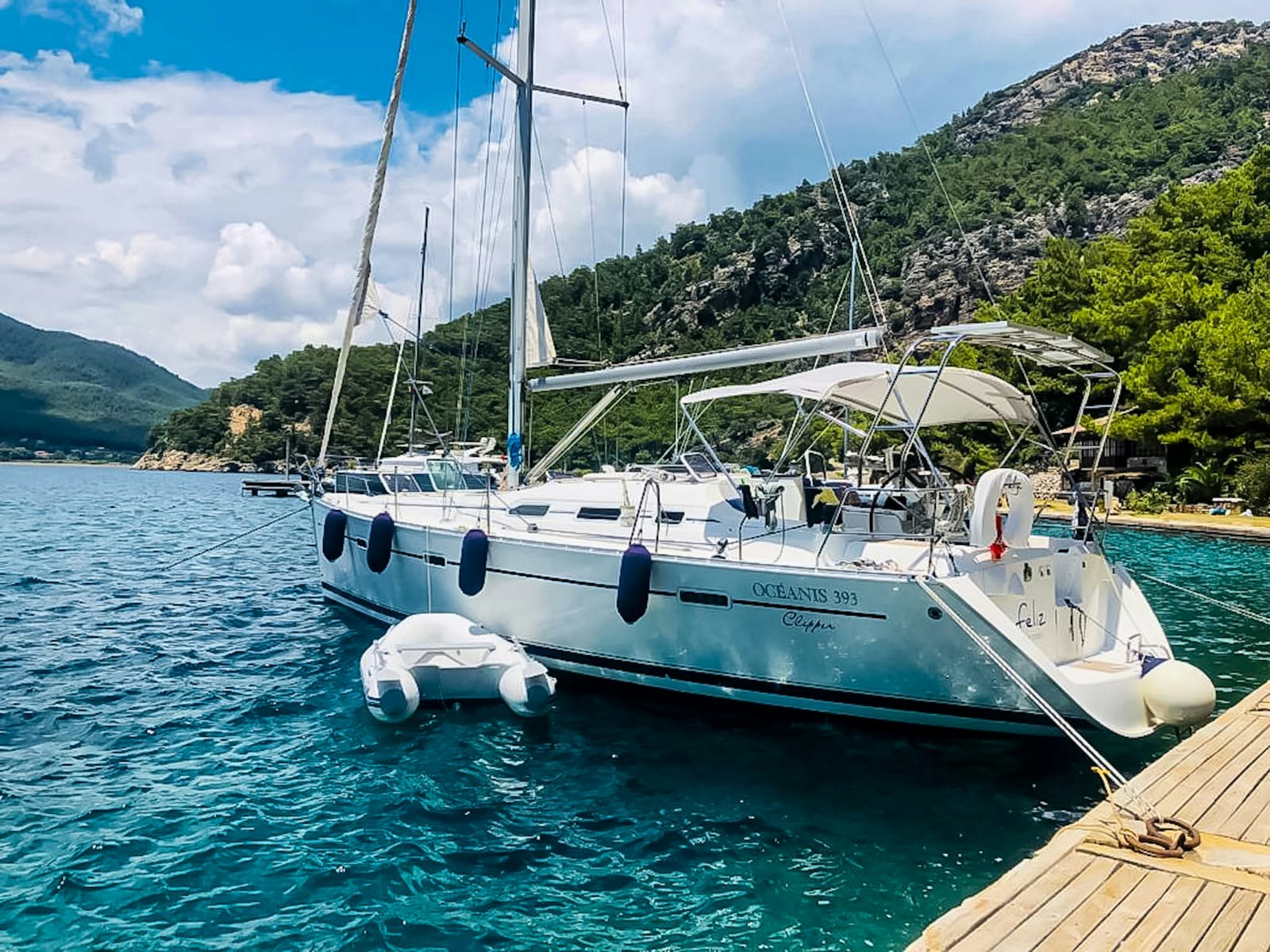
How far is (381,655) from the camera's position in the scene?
30.2 ft

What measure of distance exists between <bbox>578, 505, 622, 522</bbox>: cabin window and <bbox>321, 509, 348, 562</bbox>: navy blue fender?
4.59 metres

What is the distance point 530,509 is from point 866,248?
80674 mm

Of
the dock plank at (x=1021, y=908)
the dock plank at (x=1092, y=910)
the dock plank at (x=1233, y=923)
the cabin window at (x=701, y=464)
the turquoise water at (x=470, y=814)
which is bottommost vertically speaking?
the turquoise water at (x=470, y=814)

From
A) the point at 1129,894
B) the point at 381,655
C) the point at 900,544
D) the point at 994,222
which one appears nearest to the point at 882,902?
the point at 1129,894

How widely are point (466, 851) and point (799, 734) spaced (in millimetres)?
3445

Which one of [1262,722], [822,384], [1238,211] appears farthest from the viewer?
[1238,211]

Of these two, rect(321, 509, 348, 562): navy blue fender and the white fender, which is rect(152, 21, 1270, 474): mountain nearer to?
rect(321, 509, 348, 562): navy blue fender

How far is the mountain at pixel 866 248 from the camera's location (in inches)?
1950

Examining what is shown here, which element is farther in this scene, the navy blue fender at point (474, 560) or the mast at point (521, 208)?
the mast at point (521, 208)

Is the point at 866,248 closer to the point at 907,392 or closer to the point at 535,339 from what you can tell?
the point at 535,339

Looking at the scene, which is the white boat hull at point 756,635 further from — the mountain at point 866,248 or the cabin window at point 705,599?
the mountain at point 866,248

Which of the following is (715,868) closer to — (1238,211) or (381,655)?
(381,655)

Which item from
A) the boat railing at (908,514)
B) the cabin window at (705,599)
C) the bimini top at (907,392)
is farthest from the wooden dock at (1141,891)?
the bimini top at (907,392)

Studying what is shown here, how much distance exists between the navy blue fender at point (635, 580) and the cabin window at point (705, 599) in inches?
14.3
